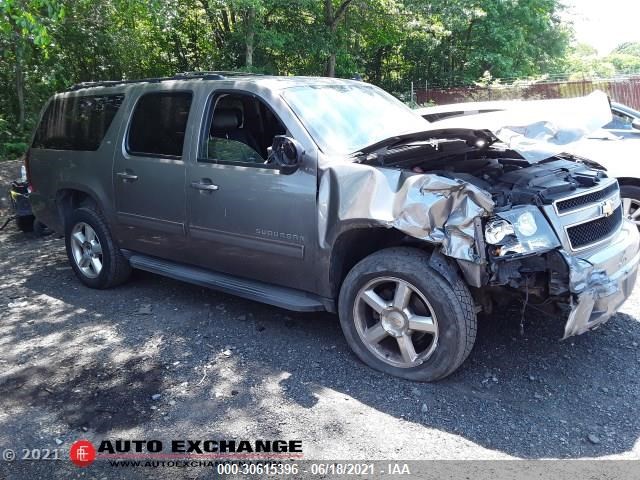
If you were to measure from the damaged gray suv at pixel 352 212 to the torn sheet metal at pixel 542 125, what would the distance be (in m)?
0.18

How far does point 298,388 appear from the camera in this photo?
358 centimetres

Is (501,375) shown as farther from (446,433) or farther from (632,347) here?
(632,347)

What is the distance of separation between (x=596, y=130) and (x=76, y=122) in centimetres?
459

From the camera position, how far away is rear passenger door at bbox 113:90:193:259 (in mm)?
4574

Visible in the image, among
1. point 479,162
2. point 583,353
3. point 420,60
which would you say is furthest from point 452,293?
point 420,60

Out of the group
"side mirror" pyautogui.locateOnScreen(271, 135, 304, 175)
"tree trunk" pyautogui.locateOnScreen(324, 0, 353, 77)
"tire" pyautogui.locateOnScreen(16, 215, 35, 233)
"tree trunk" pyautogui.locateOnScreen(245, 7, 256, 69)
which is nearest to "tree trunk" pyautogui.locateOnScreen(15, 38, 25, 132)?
"tree trunk" pyautogui.locateOnScreen(245, 7, 256, 69)

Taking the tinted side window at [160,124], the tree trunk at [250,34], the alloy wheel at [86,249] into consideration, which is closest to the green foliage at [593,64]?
the tree trunk at [250,34]

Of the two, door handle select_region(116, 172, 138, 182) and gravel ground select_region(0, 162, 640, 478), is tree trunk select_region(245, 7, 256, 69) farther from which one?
gravel ground select_region(0, 162, 640, 478)

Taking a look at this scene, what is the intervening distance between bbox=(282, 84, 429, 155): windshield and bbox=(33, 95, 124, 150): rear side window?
2.00m

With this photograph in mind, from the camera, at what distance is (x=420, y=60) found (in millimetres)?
21219

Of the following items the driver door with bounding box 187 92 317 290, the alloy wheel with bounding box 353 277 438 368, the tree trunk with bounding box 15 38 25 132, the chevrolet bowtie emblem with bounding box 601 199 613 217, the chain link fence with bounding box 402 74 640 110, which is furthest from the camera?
the chain link fence with bounding box 402 74 640 110

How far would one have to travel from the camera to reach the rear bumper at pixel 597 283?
10.3 ft

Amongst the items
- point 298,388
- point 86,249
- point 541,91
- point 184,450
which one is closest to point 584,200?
point 298,388

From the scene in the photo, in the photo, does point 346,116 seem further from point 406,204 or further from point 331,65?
point 331,65
